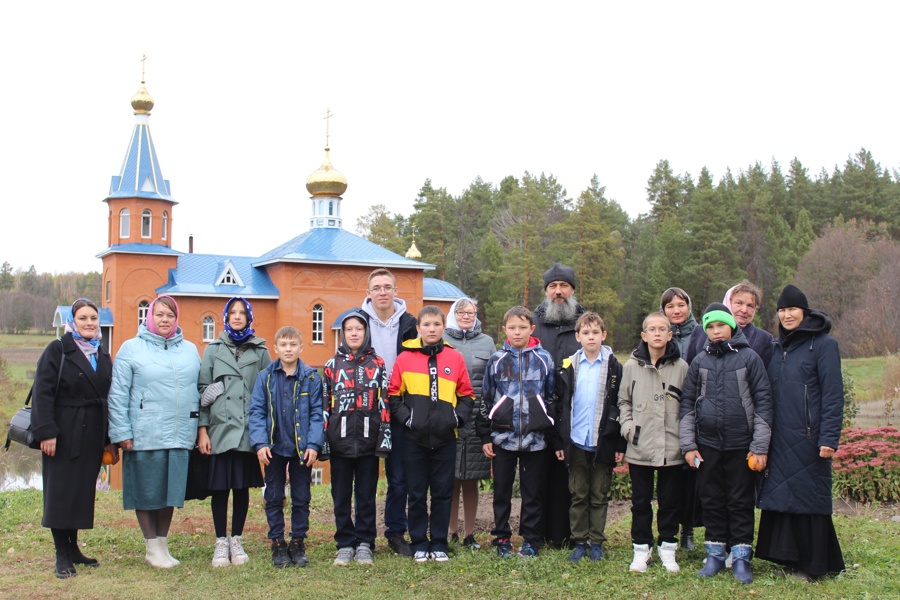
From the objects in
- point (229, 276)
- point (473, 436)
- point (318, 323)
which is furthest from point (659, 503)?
point (229, 276)

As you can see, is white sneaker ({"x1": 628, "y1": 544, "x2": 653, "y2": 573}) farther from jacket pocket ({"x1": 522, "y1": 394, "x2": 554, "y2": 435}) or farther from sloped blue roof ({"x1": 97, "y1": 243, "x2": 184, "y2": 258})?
sloped blue roof ({"x1": 97, "y1": 243, "x2": 184, "y2": 258})

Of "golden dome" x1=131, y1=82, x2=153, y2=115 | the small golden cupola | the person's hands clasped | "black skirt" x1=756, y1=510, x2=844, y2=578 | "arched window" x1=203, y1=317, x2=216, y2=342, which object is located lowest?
"black skirt" x1=756, y1=510, x2=844, y2=578

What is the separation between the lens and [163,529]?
6.06 metres

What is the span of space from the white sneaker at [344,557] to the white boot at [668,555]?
2219mm

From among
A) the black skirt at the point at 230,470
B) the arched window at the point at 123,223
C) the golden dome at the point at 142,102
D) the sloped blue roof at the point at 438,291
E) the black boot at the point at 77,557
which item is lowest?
the black boot at the point at 77,557

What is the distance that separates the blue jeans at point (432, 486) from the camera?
5.96 meters

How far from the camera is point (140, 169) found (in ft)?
99.0

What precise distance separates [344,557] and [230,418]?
1306 mm

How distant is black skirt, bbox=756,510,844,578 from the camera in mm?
5250

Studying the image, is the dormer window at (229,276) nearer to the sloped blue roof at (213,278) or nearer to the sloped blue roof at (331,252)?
the sloped blue roof at (213,278)

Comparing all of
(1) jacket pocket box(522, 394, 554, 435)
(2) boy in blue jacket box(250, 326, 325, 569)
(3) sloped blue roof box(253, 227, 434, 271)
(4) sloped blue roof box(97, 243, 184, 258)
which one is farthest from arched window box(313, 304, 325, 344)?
(1) jacket pocket box(522, 394, 554, 435)

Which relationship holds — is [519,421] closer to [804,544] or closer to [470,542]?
[470,542]

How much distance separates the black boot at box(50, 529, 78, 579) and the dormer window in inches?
1034

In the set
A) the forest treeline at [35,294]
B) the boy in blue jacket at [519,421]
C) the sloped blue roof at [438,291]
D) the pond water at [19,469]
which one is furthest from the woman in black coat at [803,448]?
the forest treeline at [35,294]
